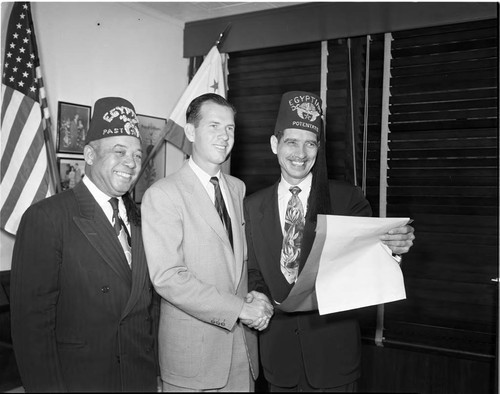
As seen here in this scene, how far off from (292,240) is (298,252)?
0.18 feet

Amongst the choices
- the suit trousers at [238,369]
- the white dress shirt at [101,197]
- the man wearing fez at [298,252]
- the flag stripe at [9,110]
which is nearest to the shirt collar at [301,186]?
the man wearing fez at [298,252]

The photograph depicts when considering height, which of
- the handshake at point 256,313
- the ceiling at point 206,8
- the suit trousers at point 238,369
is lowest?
the suit trousers at point 238,369

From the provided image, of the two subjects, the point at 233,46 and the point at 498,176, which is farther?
the point at 233,46

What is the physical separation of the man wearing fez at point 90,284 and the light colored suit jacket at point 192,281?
9 cm

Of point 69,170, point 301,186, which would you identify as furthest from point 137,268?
point 69,170

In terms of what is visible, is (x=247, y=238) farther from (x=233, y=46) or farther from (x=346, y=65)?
(x=233, y=46)

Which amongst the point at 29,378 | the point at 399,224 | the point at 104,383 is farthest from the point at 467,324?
the point at 29,378

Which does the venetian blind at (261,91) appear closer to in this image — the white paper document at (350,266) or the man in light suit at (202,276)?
the man in light suit at (202,276)

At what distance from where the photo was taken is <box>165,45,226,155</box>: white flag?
394 cm

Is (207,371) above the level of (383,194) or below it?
below

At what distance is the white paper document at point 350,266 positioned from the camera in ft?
5.95

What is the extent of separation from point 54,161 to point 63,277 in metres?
1.61

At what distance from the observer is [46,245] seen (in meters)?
1.77

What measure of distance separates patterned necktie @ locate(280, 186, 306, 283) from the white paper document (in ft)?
0.69
